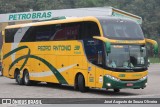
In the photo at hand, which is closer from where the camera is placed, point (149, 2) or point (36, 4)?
point (36, 4)

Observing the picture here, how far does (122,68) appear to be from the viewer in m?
20.5

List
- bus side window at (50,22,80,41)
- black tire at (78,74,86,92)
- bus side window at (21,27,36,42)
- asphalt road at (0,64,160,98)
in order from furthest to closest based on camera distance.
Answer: bus side window at (21,27,36,42) → bus side window at (50,22,80,41) → black tire at (78,74,86,92) → asphalt road at (0,64,160,98)

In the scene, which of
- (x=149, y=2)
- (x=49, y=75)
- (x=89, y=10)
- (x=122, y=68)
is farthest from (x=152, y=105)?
(x=149, y=2)

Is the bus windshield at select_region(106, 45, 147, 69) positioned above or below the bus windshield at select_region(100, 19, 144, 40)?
below

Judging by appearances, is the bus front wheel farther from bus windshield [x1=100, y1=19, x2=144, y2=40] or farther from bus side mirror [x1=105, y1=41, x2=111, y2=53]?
bus side mirror [x1=105, y1=41, x2=111, y2=53]

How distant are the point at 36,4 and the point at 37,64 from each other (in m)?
59.1

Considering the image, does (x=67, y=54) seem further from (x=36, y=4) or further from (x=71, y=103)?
(x=36, y=4)

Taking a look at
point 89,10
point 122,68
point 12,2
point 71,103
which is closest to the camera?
point 71,103

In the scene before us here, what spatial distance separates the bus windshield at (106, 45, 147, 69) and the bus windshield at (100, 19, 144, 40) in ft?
1.56

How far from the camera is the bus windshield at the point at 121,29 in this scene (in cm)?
2086

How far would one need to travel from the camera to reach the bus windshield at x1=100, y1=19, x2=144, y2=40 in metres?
20.9

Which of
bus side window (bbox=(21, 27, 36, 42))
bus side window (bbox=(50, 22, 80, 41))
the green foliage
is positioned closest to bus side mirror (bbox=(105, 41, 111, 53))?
bus side window (bbox=(50, 22, 80, 41))

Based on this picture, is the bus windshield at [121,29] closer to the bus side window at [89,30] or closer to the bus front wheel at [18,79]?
the bus side window at [89,30]

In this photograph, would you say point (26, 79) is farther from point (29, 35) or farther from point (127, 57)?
point (127, 57)
